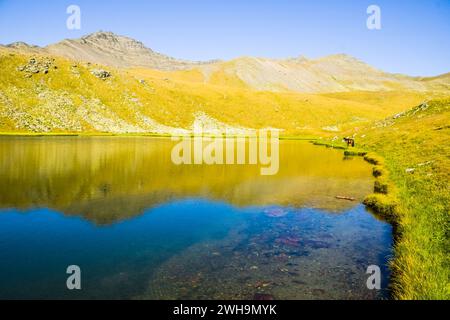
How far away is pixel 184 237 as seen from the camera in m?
18.3

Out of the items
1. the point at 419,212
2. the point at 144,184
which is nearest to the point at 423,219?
the point at 419,212

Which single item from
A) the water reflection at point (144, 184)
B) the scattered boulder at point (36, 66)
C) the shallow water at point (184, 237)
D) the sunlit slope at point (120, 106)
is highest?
the scattered boulder at point (36, 66)

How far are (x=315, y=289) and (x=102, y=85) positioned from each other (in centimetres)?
14623

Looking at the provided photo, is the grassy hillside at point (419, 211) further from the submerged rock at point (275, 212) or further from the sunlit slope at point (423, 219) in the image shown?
the submerged rock at point (275, 212)

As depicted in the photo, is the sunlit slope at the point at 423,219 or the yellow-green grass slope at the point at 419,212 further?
the yellow-green grass slope at the point at 419,212

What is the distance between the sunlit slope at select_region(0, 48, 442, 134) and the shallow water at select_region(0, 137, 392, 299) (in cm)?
8617

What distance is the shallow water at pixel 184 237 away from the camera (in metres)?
12.9

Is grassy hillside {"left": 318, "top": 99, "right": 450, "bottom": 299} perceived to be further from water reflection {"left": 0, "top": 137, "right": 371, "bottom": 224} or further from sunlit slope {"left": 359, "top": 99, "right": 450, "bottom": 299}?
water reflection {"left": 0, "top": 137, "right": 371, "bottom": 224}

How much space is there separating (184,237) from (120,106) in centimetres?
12623

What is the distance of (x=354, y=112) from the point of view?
199 m

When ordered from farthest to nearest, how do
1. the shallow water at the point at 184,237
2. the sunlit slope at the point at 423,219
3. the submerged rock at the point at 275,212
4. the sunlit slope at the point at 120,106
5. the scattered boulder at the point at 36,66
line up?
the scattered boulder at the point at 36,66
the sunlit slope at the point at 120,106
the submerged rock at the point at 275,212
the shallow water at the point at 184,237
the sunlit slope at the point at 423,219

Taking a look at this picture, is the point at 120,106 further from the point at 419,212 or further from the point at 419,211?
the point at 419,212

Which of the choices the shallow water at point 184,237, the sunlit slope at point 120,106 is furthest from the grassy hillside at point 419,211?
the sunlit slope at point 120,106

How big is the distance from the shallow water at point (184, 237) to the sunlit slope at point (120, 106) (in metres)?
86.2
